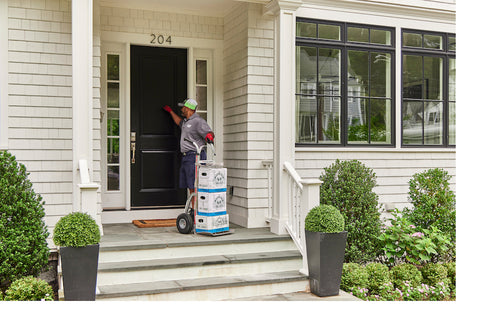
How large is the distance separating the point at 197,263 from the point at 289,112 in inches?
82.5

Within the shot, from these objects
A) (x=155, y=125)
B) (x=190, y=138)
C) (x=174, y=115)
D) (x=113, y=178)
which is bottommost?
(x=113, y=178)

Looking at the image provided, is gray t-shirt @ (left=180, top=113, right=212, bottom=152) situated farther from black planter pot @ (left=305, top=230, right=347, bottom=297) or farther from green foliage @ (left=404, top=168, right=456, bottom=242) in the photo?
green foliage @ (left=404, top=168, right=456, bottom=242)

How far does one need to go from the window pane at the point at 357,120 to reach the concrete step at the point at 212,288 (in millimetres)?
2507

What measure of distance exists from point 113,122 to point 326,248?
11.1 feet

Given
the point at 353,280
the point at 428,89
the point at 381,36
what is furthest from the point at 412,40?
the point at 353,280

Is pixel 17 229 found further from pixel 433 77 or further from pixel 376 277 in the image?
pixel 433 77

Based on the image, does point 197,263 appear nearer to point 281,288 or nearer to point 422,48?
point 281,288

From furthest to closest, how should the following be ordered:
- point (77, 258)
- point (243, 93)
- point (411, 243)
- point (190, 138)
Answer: point (243, 93)
point (190, 138)
point (411, 243)
point (77, 258)

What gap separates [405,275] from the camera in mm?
5516

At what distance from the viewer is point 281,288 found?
509 centimetres

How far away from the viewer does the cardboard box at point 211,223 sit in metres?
5.69

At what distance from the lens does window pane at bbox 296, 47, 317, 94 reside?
21.9ft

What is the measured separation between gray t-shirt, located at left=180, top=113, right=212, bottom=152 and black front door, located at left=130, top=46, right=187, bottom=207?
0.76m
